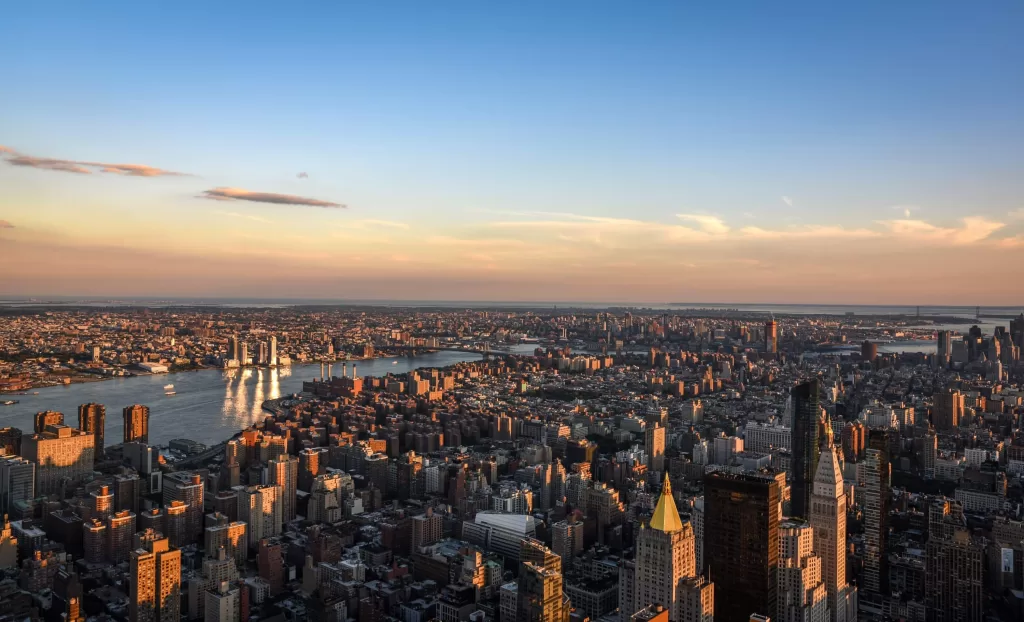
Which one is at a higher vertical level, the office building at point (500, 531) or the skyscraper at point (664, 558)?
the skyscraper at point (664, 558)

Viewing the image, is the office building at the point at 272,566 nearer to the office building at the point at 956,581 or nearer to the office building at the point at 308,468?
the office building at the point at 308,468

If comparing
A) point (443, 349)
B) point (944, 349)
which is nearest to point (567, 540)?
point (944, 349)

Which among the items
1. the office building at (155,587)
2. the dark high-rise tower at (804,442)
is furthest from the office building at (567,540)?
the office building at (155,587)

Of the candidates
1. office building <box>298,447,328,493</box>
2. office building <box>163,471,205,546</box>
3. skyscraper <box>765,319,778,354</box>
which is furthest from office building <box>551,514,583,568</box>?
skyscraper <box>765,319,778,354</box>

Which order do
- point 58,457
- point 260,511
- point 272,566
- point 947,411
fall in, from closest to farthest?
point 272,566, point 260,511, point 58,457, point 947,411

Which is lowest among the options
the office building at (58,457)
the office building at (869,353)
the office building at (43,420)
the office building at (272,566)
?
the office building at (272,566)

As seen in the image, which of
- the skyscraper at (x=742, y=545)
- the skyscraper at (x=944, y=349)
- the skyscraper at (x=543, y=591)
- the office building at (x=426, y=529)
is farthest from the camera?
the skyscraper at (x=944, y=349)

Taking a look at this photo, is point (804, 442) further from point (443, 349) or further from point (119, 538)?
point (443, 349)
